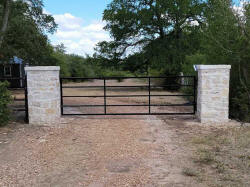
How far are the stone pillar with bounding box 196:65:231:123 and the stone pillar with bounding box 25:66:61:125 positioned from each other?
13.5 ft

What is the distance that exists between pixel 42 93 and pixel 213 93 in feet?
15.6

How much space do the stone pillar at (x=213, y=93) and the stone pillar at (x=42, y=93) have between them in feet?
13.5

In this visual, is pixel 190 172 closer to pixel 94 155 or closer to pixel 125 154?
pixel 125 154

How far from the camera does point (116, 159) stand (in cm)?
504

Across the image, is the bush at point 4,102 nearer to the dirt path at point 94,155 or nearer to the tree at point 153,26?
the dirt path at point 94,155

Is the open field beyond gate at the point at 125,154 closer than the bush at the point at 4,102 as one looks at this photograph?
Yes

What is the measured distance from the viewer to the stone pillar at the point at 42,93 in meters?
8.02

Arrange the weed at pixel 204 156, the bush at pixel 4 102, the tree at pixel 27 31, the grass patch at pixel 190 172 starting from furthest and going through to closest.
Answer: the tree at pixel 27 31, the bush at pixel 4 102, the weed at pixel 204 156, the grass patch at pixel 190 172

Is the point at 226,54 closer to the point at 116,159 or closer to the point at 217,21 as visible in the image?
the point at 217,21

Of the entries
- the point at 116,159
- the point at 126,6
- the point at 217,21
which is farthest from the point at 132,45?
the point at 116,159

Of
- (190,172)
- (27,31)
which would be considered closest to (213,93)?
(190,172)

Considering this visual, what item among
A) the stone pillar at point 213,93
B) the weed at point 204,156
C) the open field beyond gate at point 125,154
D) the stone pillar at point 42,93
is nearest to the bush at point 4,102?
the open field beyond gate at point 125,154

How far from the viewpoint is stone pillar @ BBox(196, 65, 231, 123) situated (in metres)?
7.92

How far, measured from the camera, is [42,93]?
8.04 metres
